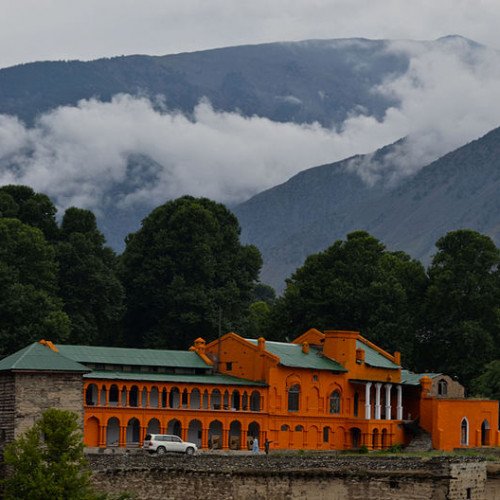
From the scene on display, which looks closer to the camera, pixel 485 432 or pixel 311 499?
pixel 311 499

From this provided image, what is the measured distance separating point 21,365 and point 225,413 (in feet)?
91.8

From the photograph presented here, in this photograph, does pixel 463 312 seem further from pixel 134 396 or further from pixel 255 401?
pixel 134 396

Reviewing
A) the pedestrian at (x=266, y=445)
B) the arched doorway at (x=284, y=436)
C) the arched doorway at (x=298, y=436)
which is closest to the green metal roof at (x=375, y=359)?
the arched doorway at (x=298, y=436)

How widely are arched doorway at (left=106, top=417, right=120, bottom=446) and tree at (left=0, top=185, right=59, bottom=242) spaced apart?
3854 centimetres

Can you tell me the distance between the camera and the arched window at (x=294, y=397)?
3898 inches

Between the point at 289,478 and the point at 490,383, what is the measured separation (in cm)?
4047

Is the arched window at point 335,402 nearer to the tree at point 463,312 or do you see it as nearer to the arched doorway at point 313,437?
the arched doorway at point 313,437

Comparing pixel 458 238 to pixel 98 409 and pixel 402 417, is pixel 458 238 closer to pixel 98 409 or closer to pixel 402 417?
pixel 402 417

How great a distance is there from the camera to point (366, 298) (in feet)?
398

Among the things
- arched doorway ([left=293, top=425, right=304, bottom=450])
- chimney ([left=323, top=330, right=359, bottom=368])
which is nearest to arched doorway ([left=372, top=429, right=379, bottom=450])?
chimney ([left=323, top=330, right=359, bottom=368])

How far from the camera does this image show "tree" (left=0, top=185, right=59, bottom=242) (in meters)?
126

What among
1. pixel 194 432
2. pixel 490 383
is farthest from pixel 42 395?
pixel 490 383

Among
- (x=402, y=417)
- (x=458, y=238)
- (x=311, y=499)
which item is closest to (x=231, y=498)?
(x=311, y=499)

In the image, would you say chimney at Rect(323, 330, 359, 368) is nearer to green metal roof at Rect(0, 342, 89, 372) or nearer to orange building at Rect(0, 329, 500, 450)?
orange building at Rect(0, 329, 500, 450)
